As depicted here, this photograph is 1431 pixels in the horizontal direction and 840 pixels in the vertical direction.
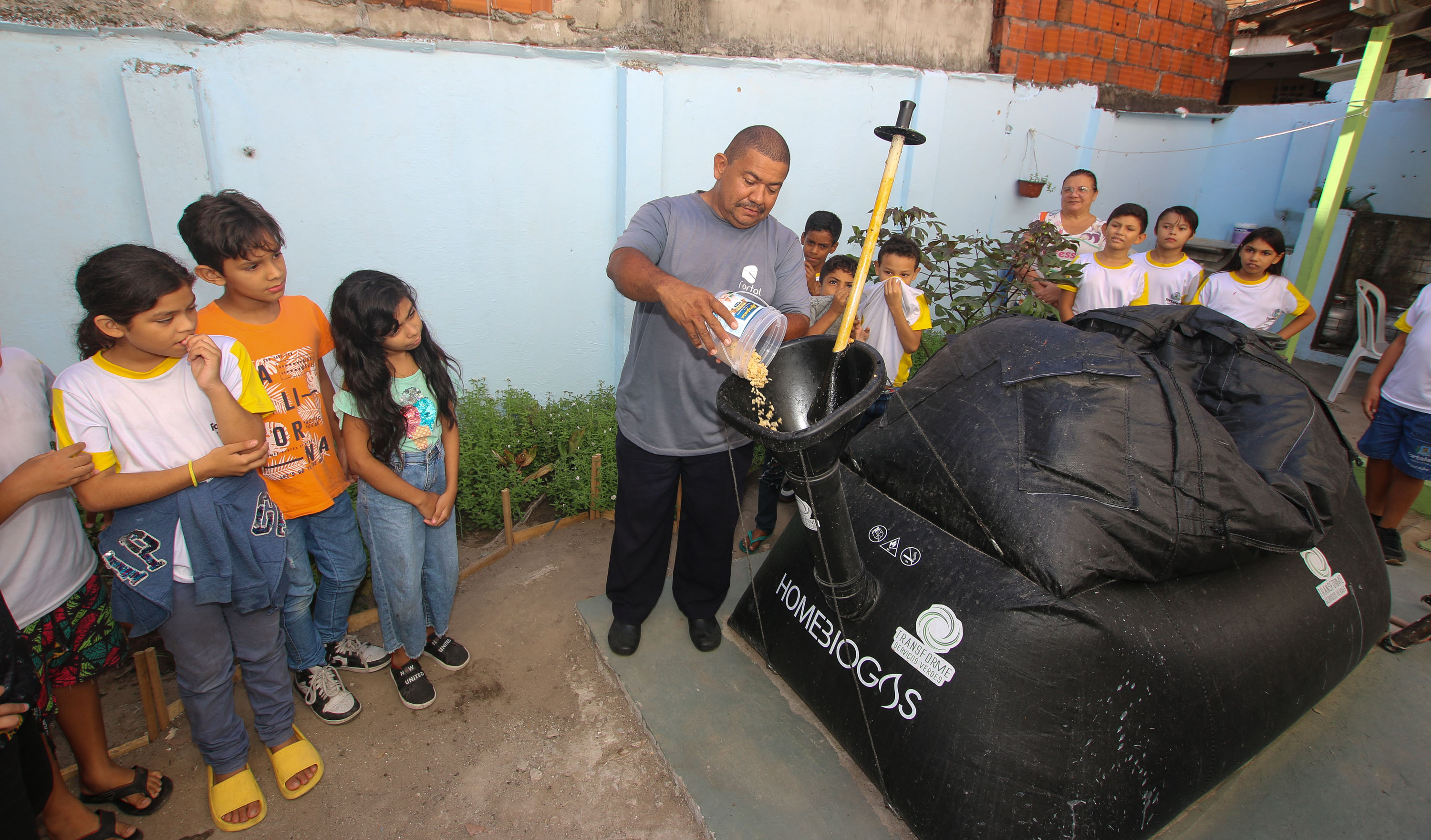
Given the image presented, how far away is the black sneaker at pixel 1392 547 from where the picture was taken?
3645mm

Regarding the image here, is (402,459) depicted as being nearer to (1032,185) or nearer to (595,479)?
(595,479)

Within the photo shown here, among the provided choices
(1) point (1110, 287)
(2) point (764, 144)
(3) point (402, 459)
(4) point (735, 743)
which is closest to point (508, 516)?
(3) point (402, 459)

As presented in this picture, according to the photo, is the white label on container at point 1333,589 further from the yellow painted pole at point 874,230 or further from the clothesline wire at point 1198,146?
the clothesline wire at point 1198,146

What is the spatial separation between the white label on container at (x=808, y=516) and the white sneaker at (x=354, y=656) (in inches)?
68.1

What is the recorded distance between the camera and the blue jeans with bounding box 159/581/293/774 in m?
1.98

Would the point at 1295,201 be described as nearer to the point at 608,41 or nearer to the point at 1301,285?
the point at 1301,285

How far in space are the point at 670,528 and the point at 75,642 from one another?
5.72ft

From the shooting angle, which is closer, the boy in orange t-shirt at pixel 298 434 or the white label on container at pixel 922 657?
the white label on container at pixel 922 657

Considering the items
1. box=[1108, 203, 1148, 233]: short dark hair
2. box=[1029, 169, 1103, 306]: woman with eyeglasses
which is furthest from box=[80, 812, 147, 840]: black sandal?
box=[1108, 203, 1148, 233]: short dark hair

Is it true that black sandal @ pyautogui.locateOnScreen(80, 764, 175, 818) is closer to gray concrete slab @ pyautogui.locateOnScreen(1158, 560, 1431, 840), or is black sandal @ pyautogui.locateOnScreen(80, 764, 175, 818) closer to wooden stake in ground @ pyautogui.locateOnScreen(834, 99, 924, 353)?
wooden stake in ground @ pyautogui.locateOnScreen(834, 99, 924, 353)

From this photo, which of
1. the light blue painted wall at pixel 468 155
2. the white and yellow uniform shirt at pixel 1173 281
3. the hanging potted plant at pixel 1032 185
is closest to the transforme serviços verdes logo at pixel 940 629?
the light blue painted wall at pixel 468 155

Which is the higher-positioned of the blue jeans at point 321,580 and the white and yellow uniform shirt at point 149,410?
the white and yellow uniform shirt at point 149,410

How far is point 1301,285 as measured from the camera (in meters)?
4.95

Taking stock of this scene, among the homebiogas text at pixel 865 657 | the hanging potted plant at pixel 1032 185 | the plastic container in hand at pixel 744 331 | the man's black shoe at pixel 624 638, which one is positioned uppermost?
the hanging potted plant at pixel 1032 185
